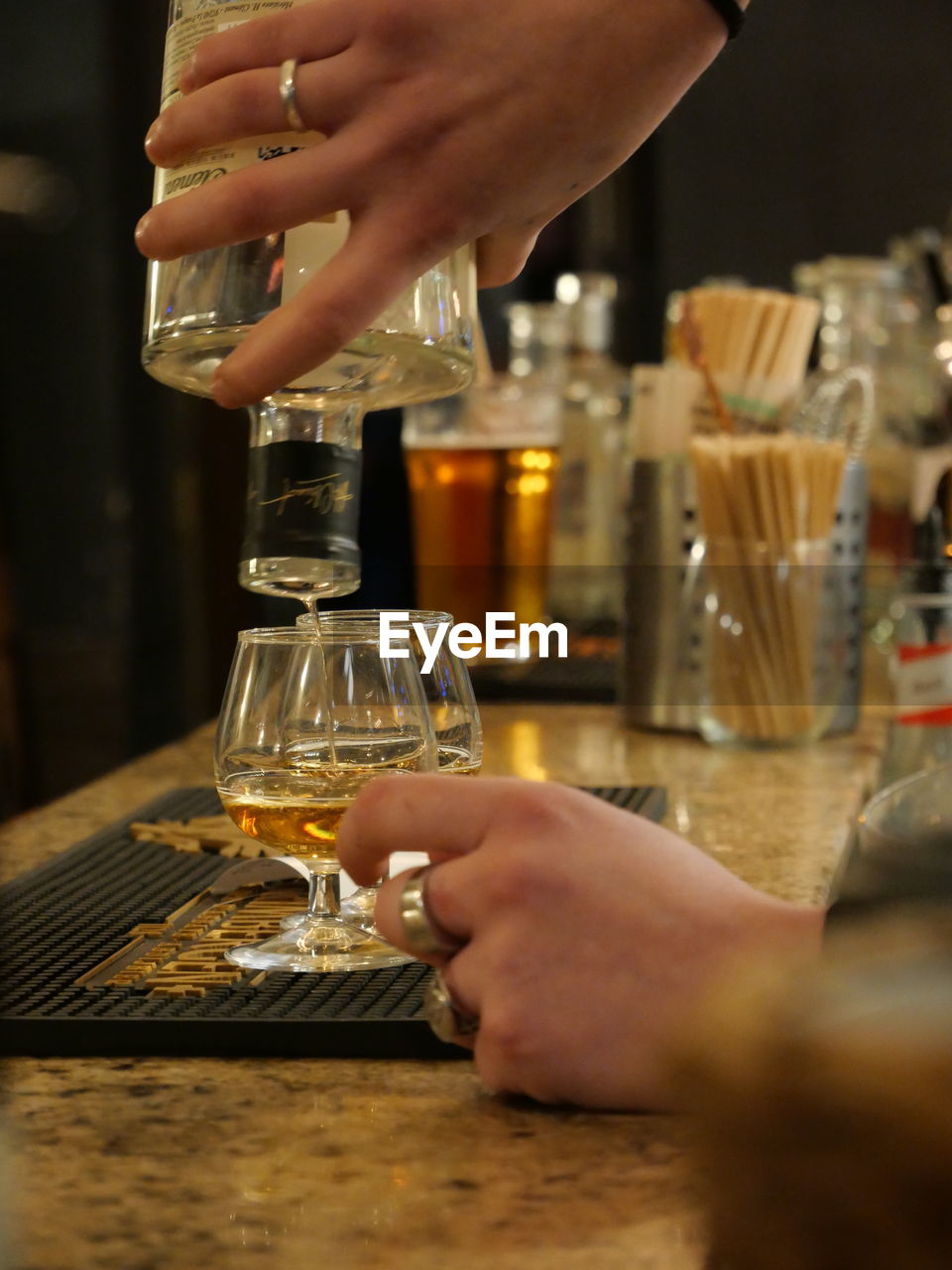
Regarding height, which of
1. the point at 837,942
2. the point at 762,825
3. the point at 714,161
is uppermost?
the point at 714,161

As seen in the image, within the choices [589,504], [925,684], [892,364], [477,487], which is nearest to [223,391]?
[925,684]

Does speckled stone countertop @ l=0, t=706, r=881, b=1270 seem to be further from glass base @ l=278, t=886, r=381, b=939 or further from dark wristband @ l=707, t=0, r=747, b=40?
dark wristband @ l=707, t=0, r=747, b=40

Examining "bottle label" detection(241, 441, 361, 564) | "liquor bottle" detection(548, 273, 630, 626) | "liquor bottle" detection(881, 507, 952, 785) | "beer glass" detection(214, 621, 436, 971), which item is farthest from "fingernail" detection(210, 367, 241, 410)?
"liquor bottle" detection(548, 273, 630, 626)

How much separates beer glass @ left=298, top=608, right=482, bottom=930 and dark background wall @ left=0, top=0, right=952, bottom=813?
1.06m

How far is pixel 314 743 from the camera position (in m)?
0.70

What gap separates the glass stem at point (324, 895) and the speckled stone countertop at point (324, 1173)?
0.50 ft

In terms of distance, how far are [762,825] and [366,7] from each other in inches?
24.9

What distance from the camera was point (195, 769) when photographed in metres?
1.27

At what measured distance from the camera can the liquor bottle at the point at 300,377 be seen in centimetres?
62

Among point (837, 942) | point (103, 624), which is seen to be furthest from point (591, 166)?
point (103, 624)

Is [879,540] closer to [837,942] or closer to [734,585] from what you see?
[734,585]

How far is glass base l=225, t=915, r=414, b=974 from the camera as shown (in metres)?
0.68

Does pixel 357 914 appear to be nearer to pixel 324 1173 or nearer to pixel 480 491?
pixel 324 1173

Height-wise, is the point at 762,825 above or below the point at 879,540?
below
